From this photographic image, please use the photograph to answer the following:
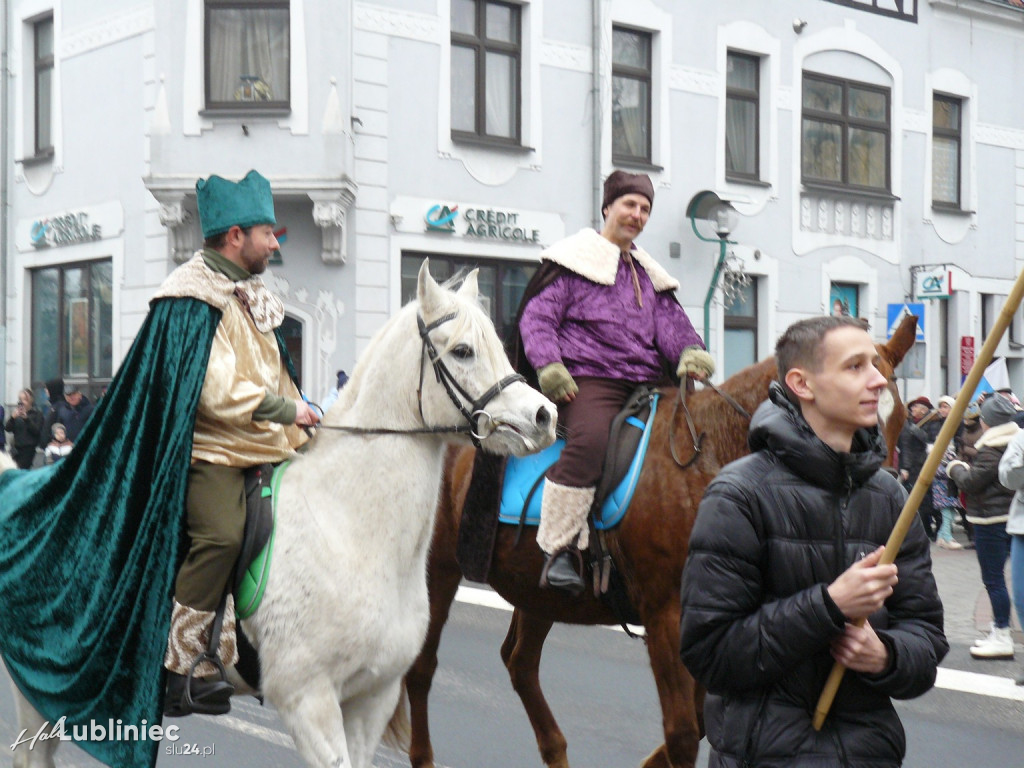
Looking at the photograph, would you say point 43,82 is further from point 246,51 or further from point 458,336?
point 458,336

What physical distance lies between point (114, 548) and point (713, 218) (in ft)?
55.8

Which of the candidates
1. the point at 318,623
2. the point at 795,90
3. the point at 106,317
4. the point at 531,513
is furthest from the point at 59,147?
the point at 318,623

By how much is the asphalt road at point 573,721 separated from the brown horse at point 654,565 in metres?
0.42

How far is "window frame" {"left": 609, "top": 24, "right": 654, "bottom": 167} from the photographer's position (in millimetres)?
20156

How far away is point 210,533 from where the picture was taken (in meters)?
4.00

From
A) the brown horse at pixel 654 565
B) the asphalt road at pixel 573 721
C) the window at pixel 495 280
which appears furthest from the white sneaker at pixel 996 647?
the window at pixel 495 280

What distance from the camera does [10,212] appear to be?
20828mm

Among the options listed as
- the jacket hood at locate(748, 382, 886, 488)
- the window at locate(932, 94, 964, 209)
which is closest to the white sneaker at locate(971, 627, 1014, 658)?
the jacket hood at locate(748, 382, 886, 488)

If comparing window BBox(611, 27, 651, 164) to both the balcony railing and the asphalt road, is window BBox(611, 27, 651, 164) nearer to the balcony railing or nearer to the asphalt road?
the balcony railing

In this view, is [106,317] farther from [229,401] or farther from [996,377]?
[229,401]

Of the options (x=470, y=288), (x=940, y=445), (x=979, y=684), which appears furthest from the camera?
(x=979, y=684)

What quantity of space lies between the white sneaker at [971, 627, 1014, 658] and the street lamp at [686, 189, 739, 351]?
1210 centimetres

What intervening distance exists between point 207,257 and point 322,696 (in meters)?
1.58

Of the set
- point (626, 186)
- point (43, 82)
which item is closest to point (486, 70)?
point (43, 82)
